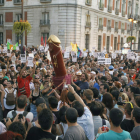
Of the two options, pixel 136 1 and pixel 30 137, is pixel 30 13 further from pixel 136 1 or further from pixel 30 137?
pixel 30 137

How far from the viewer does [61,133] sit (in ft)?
13.6

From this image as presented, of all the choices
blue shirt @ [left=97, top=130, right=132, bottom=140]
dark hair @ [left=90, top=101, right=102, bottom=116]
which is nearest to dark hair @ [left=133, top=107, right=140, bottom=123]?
blue shirt @ [left=97, top=130, right=132, bottom=140]

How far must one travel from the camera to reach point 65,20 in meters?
28.9

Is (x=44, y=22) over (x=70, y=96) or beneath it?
over

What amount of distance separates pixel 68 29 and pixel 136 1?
2279 centimetres

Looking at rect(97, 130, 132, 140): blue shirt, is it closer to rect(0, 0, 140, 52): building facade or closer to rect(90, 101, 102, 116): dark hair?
rect(90, 101, 102, 116): dark hair

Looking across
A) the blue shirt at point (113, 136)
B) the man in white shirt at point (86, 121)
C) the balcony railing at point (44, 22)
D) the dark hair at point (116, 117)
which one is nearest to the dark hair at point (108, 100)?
the man in white shirt at point (86, 121)

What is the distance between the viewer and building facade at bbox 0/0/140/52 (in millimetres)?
29000

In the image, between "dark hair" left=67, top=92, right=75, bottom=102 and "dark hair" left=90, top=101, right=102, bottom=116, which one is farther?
"dark hair" left=67, top=92, right=75, bottom=102

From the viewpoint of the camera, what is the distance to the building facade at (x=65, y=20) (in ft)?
95.1

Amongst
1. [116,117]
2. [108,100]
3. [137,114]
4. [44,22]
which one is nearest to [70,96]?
[108,100]

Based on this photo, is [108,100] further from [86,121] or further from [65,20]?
[65,20]

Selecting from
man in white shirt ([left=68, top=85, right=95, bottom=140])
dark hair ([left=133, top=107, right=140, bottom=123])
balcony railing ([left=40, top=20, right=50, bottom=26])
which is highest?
balcony railing ([left=40, top=20, right=50, bottom=26])

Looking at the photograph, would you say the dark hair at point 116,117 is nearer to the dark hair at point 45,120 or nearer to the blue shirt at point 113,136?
the blue shirt at point 113,136
